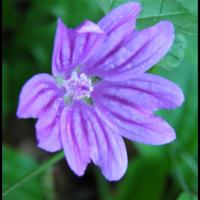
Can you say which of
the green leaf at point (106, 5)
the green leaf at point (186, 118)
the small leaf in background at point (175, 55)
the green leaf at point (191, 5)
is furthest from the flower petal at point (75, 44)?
the green leaf at point (186, 118)

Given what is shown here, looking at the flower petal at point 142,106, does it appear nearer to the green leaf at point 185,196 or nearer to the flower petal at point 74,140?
the flower petal at point 74,140

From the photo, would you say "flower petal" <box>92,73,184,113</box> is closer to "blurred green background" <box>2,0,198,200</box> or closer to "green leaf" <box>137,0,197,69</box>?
"green leaf" <box>137,0,197,69</box>

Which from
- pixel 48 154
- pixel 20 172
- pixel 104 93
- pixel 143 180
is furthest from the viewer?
pixel 48 154

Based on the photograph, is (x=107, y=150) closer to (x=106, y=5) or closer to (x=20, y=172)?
(x=106, y=5)

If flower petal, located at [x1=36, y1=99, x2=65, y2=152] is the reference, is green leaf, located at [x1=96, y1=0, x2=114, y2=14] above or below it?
above

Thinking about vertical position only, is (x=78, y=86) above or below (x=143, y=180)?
above

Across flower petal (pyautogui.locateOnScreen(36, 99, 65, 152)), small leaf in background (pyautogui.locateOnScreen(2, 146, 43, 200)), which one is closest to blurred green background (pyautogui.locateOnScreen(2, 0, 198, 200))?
small leaf in background (pyautogui.locateOnScreen(2, 146, 43, 200))

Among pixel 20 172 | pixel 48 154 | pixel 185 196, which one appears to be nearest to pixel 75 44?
pixel 185 196

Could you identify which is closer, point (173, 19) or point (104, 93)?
point (173, 19)
